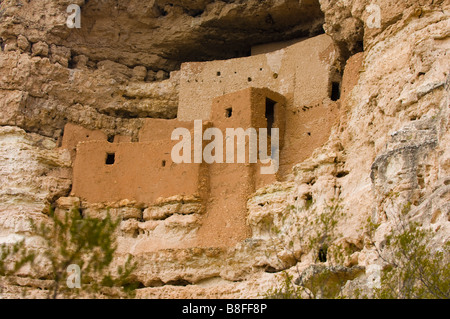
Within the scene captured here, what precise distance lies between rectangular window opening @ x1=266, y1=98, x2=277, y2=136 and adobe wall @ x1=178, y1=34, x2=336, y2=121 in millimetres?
411

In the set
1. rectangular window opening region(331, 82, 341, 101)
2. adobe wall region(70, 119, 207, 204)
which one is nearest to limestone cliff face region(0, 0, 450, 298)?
adobe wall region(70, 119, 207, 204)

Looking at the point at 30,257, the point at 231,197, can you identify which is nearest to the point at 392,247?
the point at 30,257

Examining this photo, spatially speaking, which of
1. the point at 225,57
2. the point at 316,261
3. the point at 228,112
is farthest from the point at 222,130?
the point at 316,261

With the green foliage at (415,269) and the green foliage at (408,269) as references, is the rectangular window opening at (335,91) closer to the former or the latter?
the green foliage at (408,269)

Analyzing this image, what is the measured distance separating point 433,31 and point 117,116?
1226 cm

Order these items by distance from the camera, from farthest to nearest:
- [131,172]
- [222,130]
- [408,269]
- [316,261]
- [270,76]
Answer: [270,76], [131,172], [222,130], [316,261], [408,269]

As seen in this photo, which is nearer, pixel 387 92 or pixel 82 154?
pixel 387 92

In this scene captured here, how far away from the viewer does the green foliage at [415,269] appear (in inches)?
441

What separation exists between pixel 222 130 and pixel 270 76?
2.56 meters

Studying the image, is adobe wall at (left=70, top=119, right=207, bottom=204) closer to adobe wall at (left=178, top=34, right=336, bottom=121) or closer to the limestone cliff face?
the limestone cliff face

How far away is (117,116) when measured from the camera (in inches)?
1077

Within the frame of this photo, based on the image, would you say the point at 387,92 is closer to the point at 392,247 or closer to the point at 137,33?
the point at 392,247

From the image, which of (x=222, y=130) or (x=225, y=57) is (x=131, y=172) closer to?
(x=222, y=130)

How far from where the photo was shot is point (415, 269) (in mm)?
11320
